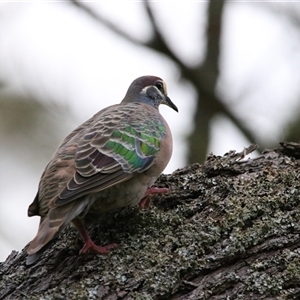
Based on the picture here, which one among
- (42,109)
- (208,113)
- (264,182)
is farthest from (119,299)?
(42,109)

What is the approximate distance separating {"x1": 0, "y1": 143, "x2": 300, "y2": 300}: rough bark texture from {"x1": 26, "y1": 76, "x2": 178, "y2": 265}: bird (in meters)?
0.14

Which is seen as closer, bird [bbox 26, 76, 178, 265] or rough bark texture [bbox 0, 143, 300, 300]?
rough bark texture [bbox 0, 143, 300, 300]

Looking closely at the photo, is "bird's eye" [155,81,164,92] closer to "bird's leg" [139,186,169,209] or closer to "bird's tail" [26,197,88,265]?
"bird's leg" [139,186,169,209]

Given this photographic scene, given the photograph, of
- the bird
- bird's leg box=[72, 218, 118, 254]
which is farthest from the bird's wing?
bird's leg box=[72, 218, 118, 254]

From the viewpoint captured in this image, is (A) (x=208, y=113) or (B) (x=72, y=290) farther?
(A) (x=208, y=113)

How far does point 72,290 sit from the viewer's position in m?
3.58

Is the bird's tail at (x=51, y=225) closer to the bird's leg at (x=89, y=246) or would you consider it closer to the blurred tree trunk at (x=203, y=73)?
the bird's leg at (x=89, y=246)

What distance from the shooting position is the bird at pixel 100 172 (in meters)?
4.06

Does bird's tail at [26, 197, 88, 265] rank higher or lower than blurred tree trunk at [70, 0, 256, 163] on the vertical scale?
lower

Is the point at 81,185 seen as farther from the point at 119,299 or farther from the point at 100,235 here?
the point at 119,299

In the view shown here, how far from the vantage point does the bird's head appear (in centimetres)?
633

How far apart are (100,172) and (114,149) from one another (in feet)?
1.22

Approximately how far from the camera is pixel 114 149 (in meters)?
4.62

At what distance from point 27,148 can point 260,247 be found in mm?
4600
